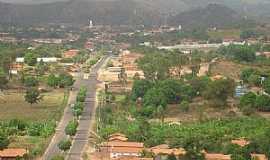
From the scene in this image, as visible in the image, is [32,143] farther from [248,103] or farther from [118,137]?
[248,103]

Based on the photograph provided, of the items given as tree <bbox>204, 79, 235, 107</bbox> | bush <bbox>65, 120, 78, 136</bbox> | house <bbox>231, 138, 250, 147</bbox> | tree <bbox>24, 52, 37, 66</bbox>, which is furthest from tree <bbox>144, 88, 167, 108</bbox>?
tree <bbox>24, 52, 37, 66</bbox>

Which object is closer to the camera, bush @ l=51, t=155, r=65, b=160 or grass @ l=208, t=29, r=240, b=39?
bush @ l=51, t=155, r=65, b=160

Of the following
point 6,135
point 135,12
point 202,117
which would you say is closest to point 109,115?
point 202,117

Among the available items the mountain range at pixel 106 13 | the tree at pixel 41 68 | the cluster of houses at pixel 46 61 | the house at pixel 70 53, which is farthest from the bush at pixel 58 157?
the mountain range at pixel 106 13

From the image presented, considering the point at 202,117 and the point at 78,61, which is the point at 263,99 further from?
the point at 78,61

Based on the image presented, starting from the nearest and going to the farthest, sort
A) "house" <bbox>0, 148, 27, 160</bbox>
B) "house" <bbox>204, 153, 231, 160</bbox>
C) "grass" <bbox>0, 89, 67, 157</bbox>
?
"house" <bbox>204, 153, 231, 160</bbox>
"house" <bbox>0, 148, 27, 160</bbox>
"grass" <bbox>0, 89, 67, 157</bbox>

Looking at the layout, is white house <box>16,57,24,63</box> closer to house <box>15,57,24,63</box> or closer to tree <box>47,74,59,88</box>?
house <box>15,57,24,63</box>

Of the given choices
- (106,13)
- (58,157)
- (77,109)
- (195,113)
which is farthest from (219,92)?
(106,13)
